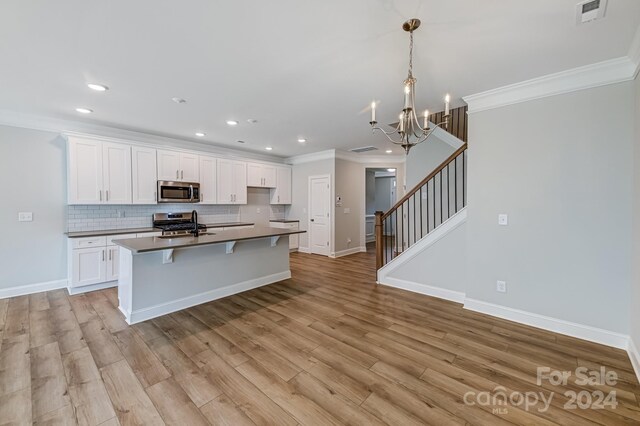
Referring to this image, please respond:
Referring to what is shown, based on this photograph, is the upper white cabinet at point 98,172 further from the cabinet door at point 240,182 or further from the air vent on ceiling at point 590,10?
the air vent on ceiling at point 590,10

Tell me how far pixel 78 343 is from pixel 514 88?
5.29 m

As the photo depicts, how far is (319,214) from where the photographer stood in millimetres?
6777

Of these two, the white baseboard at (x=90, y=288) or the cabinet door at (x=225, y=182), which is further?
the cabinet door at (x=225, y=182)

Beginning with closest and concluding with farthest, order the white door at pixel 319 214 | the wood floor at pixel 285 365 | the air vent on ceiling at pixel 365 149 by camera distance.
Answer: the wood floor at pixel 285 365 → the air vent on ceiling at pixel 365 149 → the white door at pixel 319 214

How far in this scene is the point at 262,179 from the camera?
672 centimetres

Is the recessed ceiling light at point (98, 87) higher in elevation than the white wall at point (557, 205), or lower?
higher

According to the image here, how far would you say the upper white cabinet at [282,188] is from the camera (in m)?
7.12

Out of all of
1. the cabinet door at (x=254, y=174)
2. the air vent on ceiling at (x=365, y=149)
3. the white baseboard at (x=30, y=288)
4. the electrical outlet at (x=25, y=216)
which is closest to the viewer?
Result: the white baseboard at (x=30, y=288)

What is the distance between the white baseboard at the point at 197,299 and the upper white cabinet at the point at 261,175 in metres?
2.84

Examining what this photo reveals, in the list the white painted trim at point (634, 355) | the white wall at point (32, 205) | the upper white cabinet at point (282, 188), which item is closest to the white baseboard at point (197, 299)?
the white wall at point (32, 205)

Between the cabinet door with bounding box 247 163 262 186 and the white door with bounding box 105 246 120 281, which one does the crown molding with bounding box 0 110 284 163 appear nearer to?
the cabinet door with bounding box 247 163 262 186

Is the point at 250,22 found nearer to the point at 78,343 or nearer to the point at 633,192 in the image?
the point at 78,343

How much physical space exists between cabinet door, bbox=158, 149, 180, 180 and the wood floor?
2481 millimetres

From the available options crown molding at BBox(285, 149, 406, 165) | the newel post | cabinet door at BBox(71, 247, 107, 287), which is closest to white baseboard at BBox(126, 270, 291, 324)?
cabinet door at BBox(71, 247, 107, 287)
